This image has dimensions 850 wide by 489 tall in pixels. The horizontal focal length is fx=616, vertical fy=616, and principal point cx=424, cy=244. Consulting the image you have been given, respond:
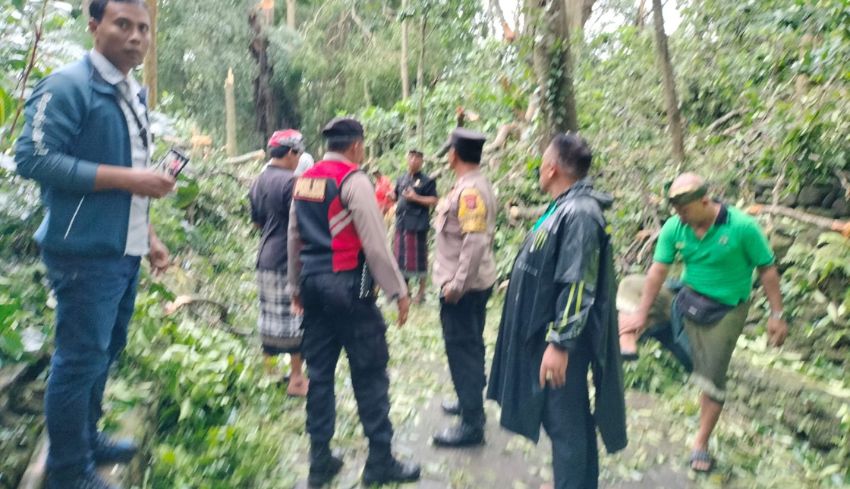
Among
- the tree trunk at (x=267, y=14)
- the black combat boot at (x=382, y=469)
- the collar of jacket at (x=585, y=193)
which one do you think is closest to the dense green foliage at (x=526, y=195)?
the black combat boot at (x=382, y=469)

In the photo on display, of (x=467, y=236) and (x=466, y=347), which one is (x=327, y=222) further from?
(x=466, y=347)

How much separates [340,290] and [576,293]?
1281 millimetres

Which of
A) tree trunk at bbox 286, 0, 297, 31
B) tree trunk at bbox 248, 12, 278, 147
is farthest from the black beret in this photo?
tree trunk at bbox 286, 0, 297, 31

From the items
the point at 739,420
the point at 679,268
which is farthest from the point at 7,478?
the point at 679,268

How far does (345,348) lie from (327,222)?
71cm

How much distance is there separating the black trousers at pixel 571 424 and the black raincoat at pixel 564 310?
71 mm

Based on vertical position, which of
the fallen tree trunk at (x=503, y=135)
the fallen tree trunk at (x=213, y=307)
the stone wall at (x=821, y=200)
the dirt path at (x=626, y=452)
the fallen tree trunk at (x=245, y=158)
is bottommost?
the dirt path at (x=626, y=452)

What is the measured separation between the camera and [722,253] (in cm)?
355

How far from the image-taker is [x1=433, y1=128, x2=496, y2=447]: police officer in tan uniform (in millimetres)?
3932

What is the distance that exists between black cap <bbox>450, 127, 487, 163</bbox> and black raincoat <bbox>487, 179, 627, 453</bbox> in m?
1.02

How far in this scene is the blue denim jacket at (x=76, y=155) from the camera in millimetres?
2383

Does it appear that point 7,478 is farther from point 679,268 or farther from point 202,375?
point 679,268

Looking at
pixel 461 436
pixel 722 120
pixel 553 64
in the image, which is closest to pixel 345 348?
pixel 461 436

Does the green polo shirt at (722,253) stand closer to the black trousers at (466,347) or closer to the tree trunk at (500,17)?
the black trousers at (466,347)
